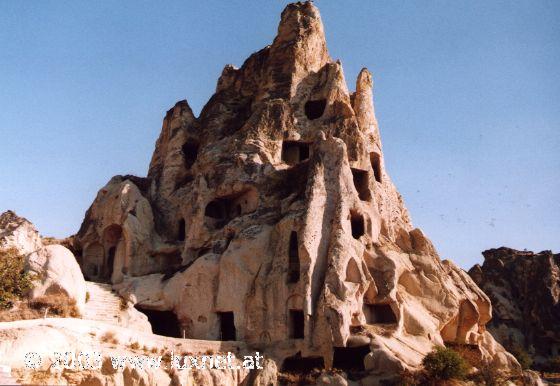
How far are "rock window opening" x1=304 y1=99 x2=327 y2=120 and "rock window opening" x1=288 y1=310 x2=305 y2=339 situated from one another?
13649 mm

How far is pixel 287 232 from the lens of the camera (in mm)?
28641

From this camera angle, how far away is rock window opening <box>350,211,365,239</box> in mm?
30353

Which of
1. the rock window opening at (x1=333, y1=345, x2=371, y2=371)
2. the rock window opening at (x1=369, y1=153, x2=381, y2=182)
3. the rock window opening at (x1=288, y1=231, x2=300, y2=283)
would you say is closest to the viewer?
the rock window opening at (x1=333, y1=345, x2=371, y2=371)

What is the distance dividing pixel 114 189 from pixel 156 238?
398 cm

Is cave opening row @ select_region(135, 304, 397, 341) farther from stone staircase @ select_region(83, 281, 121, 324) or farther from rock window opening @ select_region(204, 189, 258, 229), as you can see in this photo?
rock window opening @ select_region(204, 189, 258, 229)

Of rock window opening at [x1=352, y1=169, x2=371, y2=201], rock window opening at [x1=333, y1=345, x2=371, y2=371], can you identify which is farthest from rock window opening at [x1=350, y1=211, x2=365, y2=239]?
rock window opening at [x1=333, y1=345, x2=371, y2=371]

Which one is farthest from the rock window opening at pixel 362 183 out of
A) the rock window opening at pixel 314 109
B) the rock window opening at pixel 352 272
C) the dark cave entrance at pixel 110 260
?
the dark cave entrance at pixel 110 260

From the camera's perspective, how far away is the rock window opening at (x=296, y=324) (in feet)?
87.9

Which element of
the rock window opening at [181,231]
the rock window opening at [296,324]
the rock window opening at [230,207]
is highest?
the rock window opening at [230,207]

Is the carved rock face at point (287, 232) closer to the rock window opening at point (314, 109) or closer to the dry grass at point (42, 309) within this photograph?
the rock window opening at point (314, 109)

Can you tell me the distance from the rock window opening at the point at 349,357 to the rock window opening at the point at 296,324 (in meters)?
1.77

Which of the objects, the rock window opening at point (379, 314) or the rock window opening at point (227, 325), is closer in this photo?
the rock window opening at point (379, 314)

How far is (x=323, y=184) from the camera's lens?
2967 centimetres

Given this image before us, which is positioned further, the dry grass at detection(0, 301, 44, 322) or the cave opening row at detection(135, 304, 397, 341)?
the cave opening row at detection(135, 304, 397, 341)
